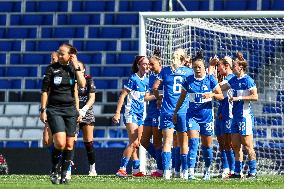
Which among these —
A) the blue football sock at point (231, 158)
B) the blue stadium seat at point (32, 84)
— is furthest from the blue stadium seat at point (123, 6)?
the blue football sock at point (231, 158)

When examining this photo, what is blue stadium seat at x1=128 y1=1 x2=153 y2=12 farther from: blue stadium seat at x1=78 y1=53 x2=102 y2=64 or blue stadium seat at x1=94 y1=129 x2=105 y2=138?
blue stadium seat at x1=94 y1=129 x2=105 y2=138

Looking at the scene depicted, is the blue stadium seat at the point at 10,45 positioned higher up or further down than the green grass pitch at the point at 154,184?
higher up

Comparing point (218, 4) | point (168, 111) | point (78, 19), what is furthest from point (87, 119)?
point (218, 4)

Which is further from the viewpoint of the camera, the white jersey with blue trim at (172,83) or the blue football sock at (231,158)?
the blue football sock at (231,158)

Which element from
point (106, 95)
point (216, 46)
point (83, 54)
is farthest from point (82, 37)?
point (216, 46)

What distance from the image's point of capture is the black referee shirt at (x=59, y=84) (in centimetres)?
1031

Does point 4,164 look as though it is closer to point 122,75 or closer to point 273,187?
point 122,75

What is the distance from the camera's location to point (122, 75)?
80.6ft

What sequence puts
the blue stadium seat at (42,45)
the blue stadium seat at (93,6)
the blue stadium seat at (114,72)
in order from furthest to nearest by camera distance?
the blue stadium seat at (93,6), the blue stadium seat at (42,45), the blue stadium seat at (114,72)

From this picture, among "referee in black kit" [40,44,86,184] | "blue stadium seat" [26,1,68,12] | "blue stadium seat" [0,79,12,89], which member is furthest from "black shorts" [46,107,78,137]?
"blue stadium seat" [26,1,68,12]

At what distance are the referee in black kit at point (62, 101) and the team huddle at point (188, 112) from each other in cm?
219

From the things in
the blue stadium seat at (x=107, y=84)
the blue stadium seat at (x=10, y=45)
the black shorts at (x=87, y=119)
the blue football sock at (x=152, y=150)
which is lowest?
the blue football sock at (x=152, y=150)

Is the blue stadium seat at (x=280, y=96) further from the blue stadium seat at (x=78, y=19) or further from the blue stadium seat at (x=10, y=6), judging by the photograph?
the blue stadium seat at (x=10, y=6)

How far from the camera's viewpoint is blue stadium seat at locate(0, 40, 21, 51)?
26.0 m
